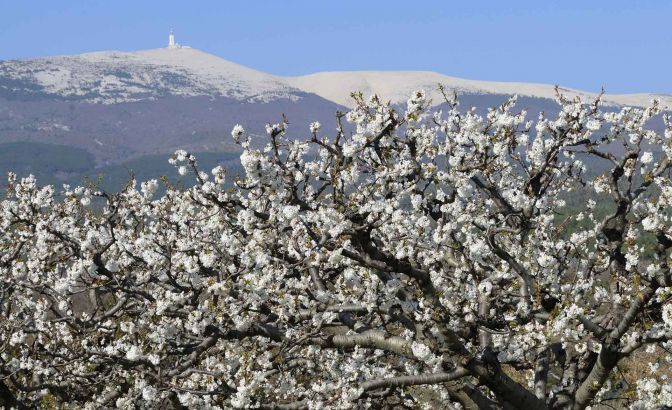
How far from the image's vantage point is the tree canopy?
8648 millimetres

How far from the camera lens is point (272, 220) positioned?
8820 mm

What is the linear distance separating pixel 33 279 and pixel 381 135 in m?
7.93

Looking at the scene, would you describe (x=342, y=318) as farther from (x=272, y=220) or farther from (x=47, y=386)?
(x=47, y=386)

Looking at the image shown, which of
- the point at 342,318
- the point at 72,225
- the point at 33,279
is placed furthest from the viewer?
the point at 72,225

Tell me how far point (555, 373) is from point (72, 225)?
933cm

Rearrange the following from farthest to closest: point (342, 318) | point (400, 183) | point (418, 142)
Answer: point (418, 142) → point (342, 318) → point (400, 183)

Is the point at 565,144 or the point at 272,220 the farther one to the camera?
the point at 565,144

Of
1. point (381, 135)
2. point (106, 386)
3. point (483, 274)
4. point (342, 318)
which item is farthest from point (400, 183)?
point (106, 386)

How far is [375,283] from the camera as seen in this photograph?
415 inches

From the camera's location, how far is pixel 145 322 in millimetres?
9992

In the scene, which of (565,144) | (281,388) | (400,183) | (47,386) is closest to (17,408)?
(47,386)

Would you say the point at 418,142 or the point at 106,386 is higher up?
the point at 418,142

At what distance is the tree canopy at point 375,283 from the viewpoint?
8648mm

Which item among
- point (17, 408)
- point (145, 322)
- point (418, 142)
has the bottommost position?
point (17, 408)
